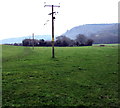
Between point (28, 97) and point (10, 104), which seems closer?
point (10, 104)

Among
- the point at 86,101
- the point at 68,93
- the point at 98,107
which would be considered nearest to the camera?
the point at 98,107

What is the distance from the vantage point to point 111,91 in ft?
28.5

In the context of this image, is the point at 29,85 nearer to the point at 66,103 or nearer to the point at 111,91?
the point at 66,103

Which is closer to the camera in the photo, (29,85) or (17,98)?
(17,98)

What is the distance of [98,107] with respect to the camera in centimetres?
654

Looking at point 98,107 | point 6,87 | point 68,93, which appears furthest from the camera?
point 6,87

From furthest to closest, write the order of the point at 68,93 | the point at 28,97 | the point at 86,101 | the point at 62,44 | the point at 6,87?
the point at 62,44 < the point at 6,87 < the point at 68,93 < the point at 28,97 < the point at 86,101

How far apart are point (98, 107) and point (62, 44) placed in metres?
104

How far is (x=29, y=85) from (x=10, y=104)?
10.2 feet

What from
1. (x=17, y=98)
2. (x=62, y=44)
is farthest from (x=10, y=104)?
(x=62, y=44)

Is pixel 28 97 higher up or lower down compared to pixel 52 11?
lower down

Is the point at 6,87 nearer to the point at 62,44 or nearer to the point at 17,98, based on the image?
the point at 17,98

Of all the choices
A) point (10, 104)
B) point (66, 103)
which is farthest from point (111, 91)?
point (10, 104)

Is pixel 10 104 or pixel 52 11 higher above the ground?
pixel 52 11
